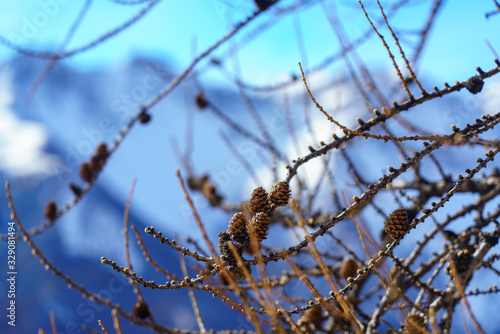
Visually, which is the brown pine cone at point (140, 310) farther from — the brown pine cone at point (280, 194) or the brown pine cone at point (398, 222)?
the brown pine cone at point (398, 222)

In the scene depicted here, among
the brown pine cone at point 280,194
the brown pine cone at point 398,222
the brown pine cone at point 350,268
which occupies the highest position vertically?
the brown pine cone at point 350,268

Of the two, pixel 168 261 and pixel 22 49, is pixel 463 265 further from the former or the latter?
pixel 168 261

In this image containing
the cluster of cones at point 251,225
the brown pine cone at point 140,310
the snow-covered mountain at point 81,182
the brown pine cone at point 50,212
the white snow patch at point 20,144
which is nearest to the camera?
the cluster of cones at point 251,225

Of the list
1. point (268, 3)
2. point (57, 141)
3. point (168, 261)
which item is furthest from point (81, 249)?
point (268, 3)

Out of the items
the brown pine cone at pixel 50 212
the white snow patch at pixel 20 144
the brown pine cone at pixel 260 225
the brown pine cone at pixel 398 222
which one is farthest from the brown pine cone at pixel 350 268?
the white snow patch at pixel 20 144

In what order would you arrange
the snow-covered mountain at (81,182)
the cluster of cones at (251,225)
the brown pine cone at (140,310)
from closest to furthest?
1. the cluster of cones at (251,225)
2. the brown pine cone at (140,310)
3. the snow-covered mountain at (81,182)
